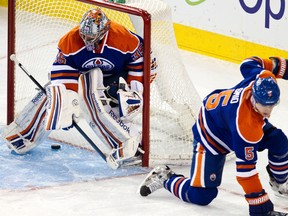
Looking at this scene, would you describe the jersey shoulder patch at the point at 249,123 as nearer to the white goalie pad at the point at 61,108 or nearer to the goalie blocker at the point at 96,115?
the goalie blocker at the point at 96,115

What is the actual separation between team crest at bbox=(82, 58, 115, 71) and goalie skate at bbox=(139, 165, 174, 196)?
0.61m

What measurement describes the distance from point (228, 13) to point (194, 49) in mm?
501

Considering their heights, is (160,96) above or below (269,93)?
below

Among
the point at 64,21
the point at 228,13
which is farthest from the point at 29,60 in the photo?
the point at 228,13

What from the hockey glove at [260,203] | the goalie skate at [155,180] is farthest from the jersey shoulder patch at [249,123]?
the goalie skate at [155,180]

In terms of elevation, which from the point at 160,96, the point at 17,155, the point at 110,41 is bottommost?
the point at 17,155

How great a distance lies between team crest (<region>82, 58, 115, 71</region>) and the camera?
5.07m

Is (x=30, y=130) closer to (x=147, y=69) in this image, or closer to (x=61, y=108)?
(x=61, y=108)

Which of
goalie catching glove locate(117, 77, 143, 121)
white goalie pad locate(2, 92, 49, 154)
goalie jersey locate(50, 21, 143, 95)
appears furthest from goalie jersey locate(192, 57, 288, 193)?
white goalie pad locate(2, 92, 49, 154)

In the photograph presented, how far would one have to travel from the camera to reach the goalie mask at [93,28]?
492 cm

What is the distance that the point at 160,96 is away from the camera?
→ 5441 mm

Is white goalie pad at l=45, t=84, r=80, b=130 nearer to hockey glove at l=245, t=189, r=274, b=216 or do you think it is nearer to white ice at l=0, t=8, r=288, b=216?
white ice at l=0, t=8, r=288, b=216

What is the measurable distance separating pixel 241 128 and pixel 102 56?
1.05 m

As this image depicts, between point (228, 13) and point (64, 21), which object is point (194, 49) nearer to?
point (228, 13)
